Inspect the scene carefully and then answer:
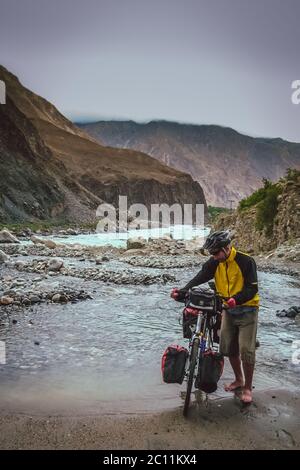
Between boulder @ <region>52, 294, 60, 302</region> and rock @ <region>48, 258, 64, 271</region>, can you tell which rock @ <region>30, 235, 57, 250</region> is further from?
boulder @ <region>52, 294, 60, 302</region>

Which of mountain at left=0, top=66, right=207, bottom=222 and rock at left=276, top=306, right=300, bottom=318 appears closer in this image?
rock at left=276, top=306, right=300, bottom=318

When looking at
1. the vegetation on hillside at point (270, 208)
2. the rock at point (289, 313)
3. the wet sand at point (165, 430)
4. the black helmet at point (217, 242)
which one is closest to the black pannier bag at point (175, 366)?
the wet sand at point (165, 430)

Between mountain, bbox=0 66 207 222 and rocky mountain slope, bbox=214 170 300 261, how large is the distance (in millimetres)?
25766

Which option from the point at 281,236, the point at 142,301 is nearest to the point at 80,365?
the point at 142,301

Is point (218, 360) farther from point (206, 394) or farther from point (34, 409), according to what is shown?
point (34, 409)

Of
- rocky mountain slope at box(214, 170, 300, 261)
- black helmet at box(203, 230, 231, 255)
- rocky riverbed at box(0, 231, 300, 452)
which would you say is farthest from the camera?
rocky mountain slope at box(214, 170, 300, 261)

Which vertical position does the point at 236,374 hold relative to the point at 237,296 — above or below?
below

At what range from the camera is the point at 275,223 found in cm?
2875

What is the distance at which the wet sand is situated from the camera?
13.7 ft

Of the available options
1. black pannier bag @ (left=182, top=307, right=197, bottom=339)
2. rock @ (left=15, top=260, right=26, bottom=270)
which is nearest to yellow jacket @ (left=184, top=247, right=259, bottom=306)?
black pannier bag @ (left=182, top=307, right=197, bottom=339)

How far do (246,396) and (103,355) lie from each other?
2768 mm

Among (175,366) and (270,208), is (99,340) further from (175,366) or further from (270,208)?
(270,208)

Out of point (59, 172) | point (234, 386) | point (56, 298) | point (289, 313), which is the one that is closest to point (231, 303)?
point (234, 386)

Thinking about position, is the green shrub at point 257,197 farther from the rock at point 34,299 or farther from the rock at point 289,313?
the rock at point 34,299
